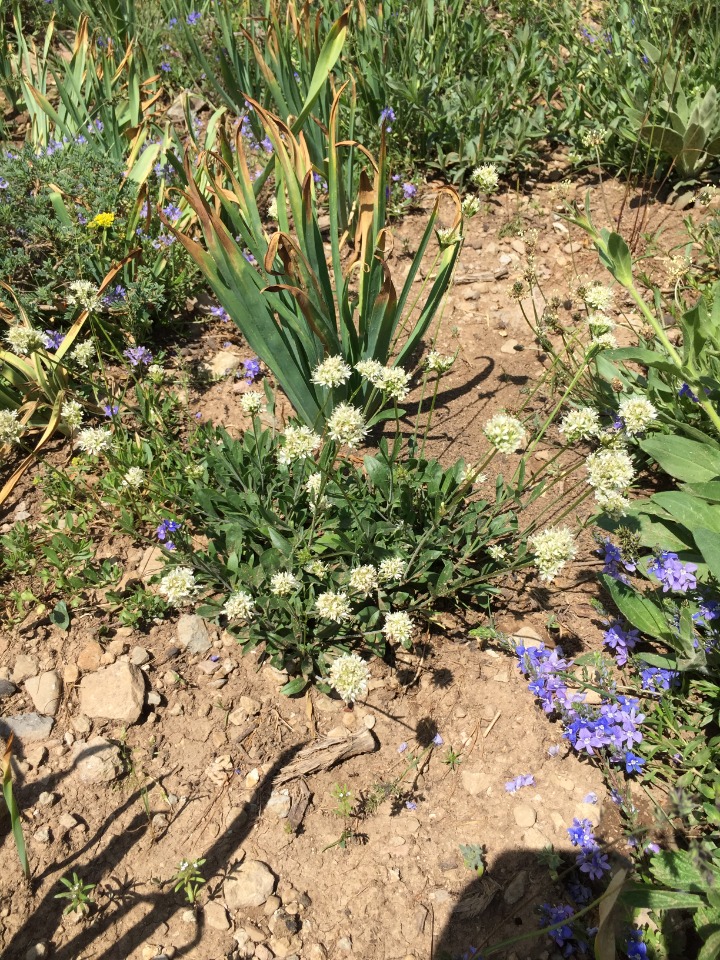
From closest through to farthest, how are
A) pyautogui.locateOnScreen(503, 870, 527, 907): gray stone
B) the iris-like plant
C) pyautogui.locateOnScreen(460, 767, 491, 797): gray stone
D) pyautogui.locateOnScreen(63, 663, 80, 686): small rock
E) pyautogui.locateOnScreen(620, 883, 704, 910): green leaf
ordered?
pyautogui.locateOnScreen(620, 883, 704, 910): green leaf → pyautogui.locateOnScreen(503, 870, 527, 907): gray stone → pyautogui.locateOnScreen(460, 767, 491, 797): gray stone → pyautogui.locateOnScreen(63, 663, 80, 686): small rock → the iris-like plant

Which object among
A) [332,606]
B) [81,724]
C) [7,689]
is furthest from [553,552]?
[7,689]

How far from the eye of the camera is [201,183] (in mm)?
3805

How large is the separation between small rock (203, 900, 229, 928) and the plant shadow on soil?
0.02 m

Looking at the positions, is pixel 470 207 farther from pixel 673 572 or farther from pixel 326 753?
pixel 326 753

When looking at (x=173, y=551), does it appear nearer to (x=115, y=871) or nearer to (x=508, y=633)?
(x=115, y=871)

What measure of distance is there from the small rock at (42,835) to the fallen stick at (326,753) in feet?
2.17

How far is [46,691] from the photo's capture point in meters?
2.46

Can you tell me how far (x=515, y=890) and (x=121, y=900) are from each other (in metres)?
1.08

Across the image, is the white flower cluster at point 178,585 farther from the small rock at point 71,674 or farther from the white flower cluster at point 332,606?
the small rock at point 71,674

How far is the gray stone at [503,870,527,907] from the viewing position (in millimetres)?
2055

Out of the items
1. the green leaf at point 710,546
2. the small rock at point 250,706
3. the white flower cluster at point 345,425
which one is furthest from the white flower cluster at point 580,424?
the small rock at point 250,706

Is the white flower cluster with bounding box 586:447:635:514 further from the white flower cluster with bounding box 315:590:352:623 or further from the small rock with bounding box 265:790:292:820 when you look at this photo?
the small rock with bounding box 265:790:292:820

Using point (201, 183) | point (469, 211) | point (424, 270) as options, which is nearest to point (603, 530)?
point (469, 211)

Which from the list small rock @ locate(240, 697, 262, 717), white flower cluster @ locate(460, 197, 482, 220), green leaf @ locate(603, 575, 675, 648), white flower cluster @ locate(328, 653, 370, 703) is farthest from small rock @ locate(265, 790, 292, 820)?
white flower cluster @ locate(460, 197, 482, 220)
